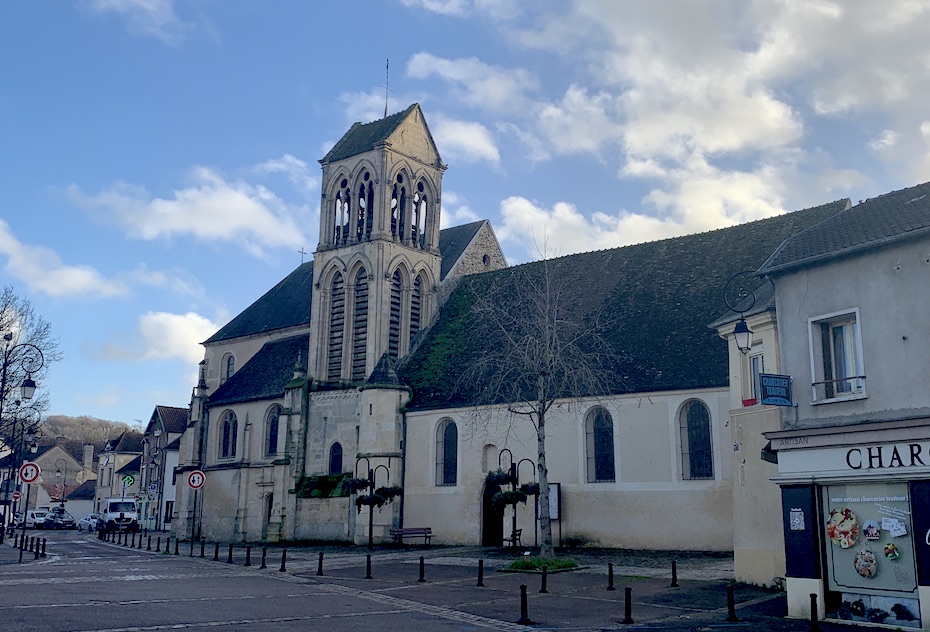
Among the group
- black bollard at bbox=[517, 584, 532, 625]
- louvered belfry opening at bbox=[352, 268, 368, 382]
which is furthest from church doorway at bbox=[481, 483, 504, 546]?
black bollard at bbox=[517, 584, 532, 625]

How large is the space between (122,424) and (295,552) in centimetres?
11184

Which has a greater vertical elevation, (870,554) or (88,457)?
(88,457)

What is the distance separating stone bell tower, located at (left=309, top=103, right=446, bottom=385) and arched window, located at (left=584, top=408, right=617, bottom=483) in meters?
11.4

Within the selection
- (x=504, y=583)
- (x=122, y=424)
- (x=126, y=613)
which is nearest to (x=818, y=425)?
(x=504, y=583)

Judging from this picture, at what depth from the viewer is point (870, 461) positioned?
540 inches

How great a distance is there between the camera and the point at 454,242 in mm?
44344

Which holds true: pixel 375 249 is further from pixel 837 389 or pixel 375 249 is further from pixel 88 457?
pixel 88 457

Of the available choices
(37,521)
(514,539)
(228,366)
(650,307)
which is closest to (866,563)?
(514,539)

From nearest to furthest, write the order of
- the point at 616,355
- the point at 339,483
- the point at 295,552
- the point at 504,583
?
the point at 504,583 < the point at 616,355 < the point at 295,552 < the point at 339,483

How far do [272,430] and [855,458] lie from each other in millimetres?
33099

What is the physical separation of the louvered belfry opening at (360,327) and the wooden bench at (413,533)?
308 inches

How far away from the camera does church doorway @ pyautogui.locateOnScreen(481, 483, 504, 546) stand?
32938mm

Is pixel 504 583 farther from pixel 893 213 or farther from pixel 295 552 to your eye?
pixel 295 552

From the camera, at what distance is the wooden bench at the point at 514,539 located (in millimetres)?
29166
